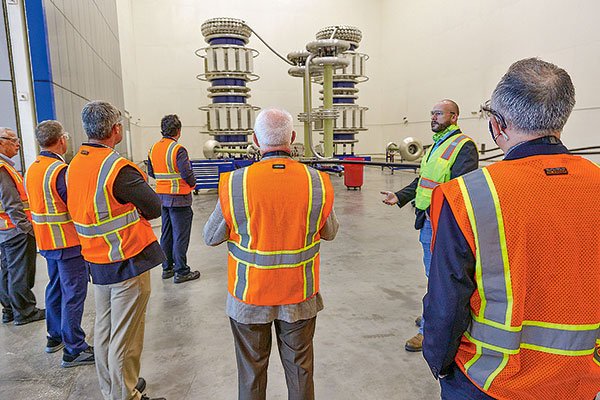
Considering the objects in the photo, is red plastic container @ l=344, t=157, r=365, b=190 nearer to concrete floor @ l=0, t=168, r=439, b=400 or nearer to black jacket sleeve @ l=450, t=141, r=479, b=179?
concrete floor @ l=0, t=168, r=439, b=400

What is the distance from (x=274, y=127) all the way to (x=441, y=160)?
139cm

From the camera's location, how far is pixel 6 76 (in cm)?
445

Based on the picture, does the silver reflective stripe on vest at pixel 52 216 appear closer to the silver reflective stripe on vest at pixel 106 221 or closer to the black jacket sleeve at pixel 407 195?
the silver reflective stripe on vest at pixel 106 221

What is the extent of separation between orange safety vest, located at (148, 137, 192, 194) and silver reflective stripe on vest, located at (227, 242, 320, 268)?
2571 millimetres

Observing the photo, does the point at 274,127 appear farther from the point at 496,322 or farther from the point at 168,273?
the point at 168,273

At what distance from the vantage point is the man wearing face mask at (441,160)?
260 cm

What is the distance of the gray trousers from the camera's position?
5.98 feet

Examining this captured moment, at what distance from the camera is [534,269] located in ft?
3.39

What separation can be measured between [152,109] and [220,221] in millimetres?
13317

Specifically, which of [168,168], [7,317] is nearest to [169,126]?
[168,168]

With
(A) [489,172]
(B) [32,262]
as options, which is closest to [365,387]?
(A) [489,172]

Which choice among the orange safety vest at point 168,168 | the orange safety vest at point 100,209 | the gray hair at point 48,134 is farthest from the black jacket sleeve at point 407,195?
the gray hair at point 48,134

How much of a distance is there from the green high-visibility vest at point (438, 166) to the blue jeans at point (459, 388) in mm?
1596

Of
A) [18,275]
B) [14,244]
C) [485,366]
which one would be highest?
[485,366]
